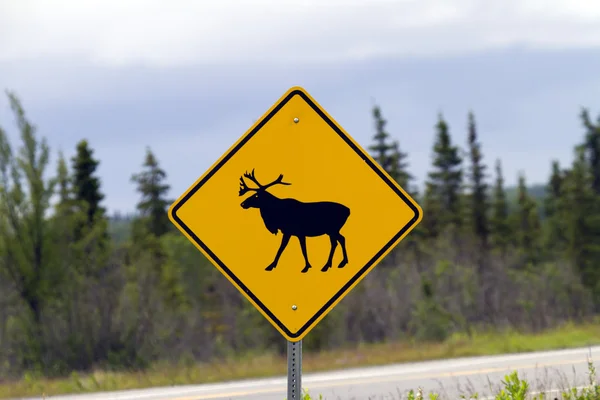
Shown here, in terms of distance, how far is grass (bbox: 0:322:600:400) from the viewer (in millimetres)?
14242

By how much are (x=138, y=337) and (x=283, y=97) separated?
19.3 m

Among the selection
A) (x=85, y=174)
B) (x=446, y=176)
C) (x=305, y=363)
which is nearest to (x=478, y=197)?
(x=446, y=176)

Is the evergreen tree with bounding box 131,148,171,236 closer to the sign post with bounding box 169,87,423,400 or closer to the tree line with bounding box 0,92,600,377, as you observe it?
the tree line with bounding box 0,92,600,377

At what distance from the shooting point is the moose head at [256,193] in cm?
373

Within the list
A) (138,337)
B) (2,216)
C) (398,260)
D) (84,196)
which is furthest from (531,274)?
(84,196)

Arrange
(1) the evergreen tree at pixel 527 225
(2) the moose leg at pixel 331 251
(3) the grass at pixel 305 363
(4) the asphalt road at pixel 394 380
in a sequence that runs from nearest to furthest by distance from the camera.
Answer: (2) the moose leg at pixel 331 251
(4) the asphalt road at pixel 394 380
(3) the grass at pixel 305 363
(1) the evergreen tree at pixel 527 225

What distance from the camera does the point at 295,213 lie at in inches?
147

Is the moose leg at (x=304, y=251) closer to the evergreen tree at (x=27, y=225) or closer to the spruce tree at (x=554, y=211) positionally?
the evergreen tree at (x=27, y=225)

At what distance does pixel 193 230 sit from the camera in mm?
3719

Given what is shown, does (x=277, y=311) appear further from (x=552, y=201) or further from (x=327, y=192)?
(x=552, y=201)

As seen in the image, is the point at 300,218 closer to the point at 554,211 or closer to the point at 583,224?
the point at 583,224

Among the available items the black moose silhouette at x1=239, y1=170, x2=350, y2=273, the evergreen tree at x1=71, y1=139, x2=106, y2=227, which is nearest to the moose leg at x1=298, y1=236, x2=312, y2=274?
the black moose silhouette at x1=239, y1=170, x2=350, y2=273

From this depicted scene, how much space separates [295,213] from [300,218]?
1.4 inches

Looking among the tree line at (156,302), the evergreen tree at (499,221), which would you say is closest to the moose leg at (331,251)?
the tree line at (156,302)
